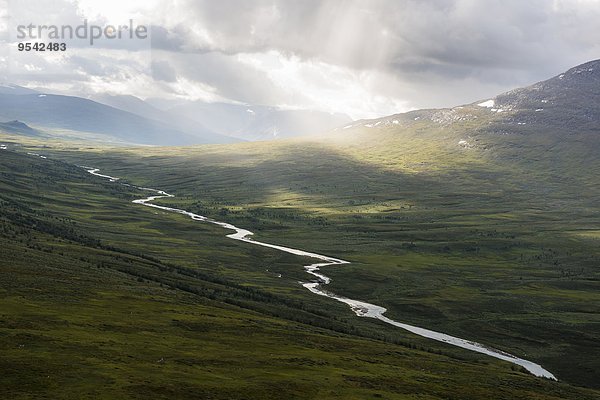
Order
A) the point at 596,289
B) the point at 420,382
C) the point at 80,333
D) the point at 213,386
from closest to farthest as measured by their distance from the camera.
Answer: the point at 213,386
the point at 80,333
the point at 420,382
the point at 596,289

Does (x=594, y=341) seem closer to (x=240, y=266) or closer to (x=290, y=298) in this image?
(x=290, y=298)

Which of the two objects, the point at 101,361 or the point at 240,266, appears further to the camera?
the point at 240,266

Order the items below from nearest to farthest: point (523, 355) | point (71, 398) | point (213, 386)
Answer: point (71, 398) → point (213, 386) → point (523, 355)

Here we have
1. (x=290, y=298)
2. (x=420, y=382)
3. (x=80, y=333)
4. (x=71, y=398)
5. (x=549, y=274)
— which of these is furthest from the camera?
(x=549, y=274)

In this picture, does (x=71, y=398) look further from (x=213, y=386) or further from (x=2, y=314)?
(x=2, y=314)

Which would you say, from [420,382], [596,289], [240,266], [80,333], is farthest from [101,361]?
[596,289]

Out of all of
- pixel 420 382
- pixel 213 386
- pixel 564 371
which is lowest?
pixel 564 371

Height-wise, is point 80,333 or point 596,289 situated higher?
point 80,333

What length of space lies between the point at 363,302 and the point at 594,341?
52418 mm

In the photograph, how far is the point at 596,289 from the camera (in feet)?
566

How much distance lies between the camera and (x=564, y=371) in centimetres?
10694

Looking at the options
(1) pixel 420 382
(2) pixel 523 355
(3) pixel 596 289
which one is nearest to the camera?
(1) pixel 420 382

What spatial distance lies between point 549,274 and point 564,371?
9425 centimetres

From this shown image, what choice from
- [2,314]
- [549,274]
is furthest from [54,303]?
[549,274]
